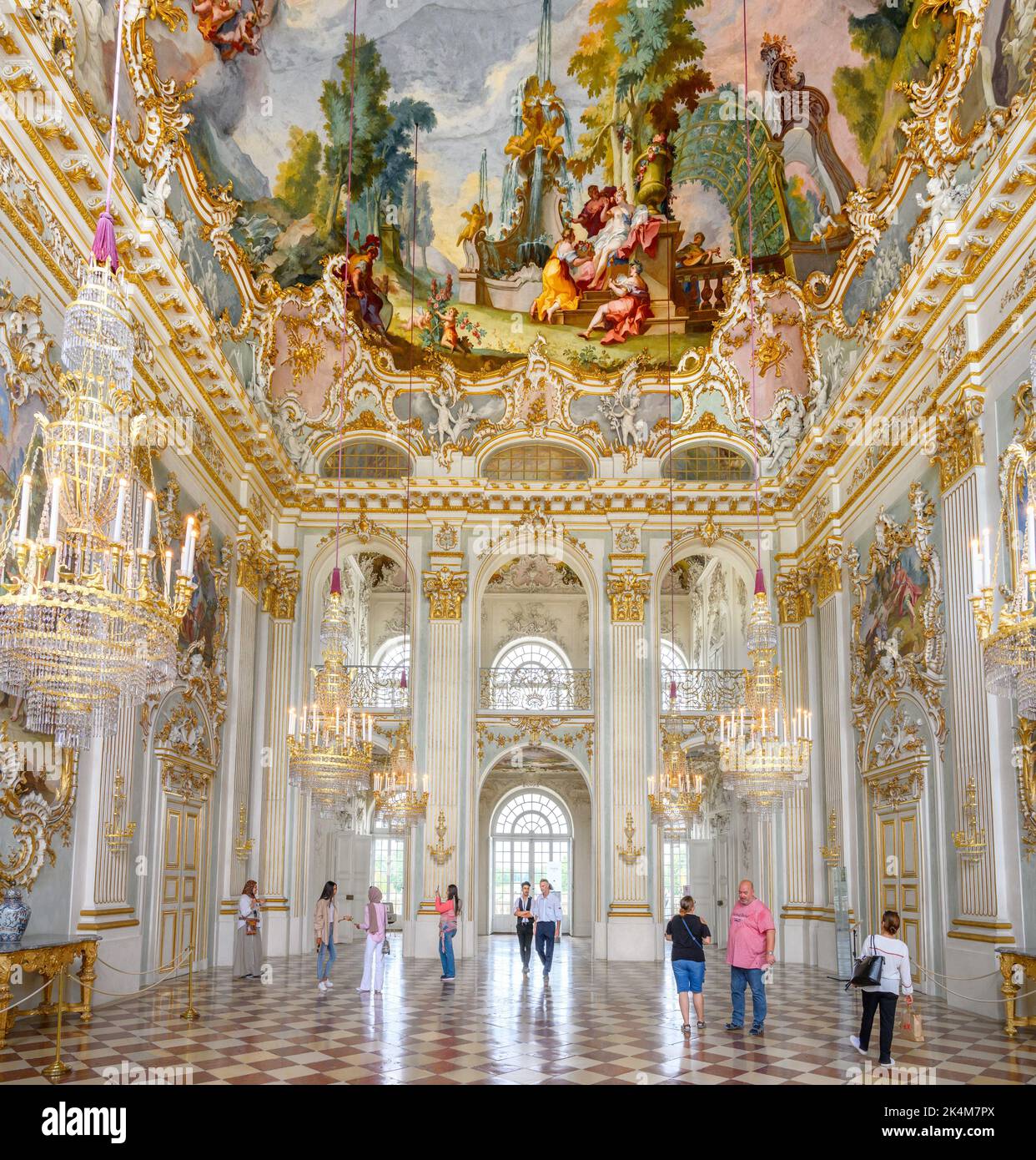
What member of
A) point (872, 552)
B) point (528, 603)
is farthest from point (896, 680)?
point (528, 603)

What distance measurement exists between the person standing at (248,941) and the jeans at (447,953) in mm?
2395

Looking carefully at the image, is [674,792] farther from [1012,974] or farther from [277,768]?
[1012,974]

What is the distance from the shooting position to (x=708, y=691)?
72.4ft

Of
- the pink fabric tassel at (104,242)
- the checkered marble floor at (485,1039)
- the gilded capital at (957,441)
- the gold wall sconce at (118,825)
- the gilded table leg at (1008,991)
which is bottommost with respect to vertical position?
the checkered marble floor at (485,1039)

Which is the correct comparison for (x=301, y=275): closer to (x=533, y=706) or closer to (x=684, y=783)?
(x=533, y=706)

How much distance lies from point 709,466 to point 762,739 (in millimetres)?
9621

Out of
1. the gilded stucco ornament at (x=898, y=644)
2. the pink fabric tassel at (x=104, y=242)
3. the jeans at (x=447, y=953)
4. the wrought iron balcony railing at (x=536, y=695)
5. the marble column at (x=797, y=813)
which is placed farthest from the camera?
the wrought iron balcony railing at (x=536, y=695)

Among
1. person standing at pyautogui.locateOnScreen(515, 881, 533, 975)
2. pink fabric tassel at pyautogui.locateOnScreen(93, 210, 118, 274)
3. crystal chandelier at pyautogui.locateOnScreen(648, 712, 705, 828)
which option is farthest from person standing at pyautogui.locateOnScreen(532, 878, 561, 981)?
pink fabric tassel at pyautogui.locateOnScreen(93, 210, 118, 274)

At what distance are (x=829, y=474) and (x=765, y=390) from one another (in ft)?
9.86

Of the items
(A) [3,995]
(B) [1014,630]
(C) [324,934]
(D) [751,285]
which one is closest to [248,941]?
(C) [324,934]

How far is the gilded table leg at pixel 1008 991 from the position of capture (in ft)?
33.2

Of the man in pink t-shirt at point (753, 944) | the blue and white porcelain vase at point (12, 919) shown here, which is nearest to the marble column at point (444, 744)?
the man in pink t-shirt at point (753, 944)

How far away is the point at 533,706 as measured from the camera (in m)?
21.4

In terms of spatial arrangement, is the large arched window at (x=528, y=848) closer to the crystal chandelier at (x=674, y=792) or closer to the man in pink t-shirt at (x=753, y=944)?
the crystal chandelier at (x=674, y=792)
